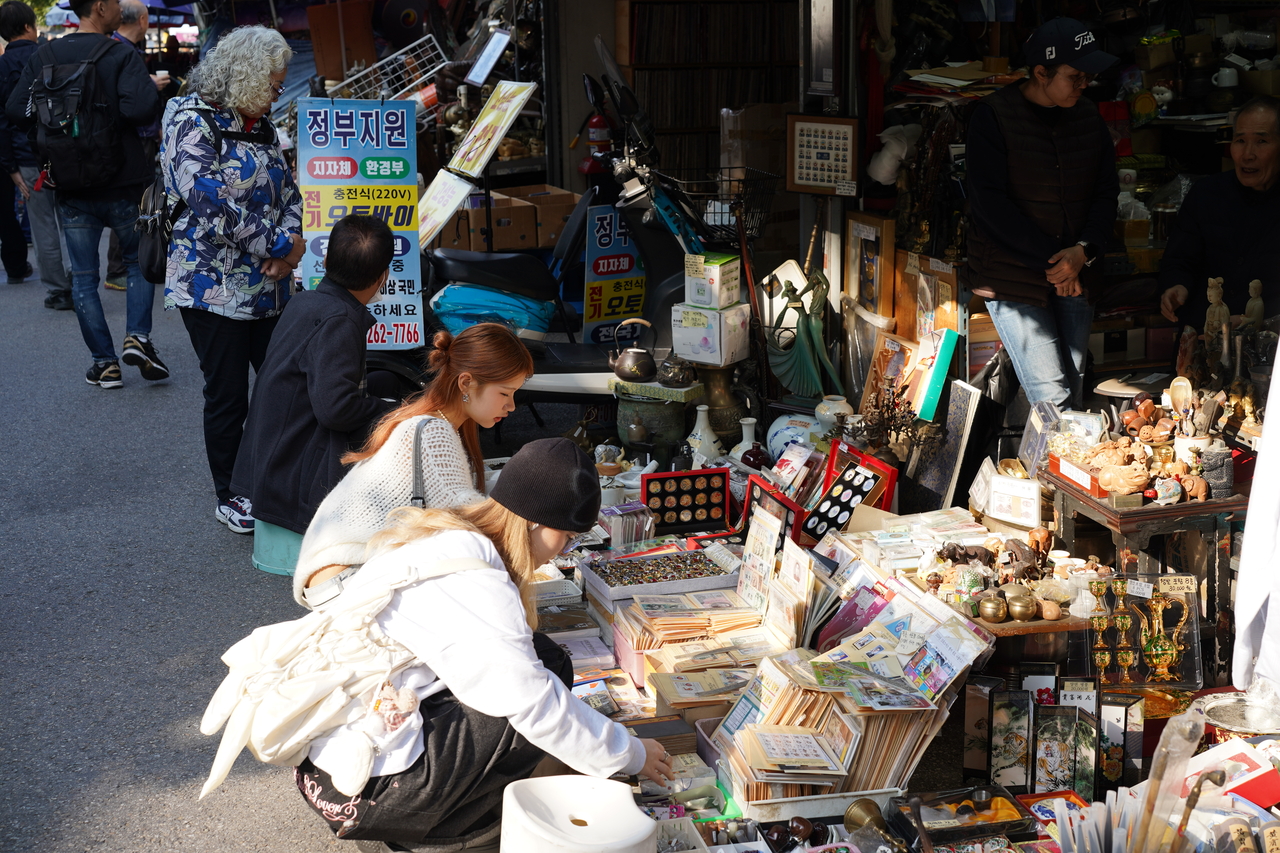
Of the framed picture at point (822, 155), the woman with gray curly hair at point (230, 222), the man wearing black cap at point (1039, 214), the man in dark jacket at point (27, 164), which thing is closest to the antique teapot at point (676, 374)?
the framed picture at point (822, 155)

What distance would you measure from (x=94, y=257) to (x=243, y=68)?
10.7 feet

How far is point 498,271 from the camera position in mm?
6410

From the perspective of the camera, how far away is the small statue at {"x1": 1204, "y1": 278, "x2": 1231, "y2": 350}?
4180mm

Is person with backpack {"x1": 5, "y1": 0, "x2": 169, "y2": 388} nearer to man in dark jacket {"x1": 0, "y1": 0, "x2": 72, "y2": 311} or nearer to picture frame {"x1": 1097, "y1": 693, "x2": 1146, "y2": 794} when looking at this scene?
man in dark jacket {"x1": 0, "y1": 0, "x2": 72, "y2": 311}

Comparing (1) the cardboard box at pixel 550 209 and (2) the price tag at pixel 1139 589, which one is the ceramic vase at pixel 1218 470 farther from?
(1) the cardboard box at pixel 550 209

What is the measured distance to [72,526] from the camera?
5520 mm

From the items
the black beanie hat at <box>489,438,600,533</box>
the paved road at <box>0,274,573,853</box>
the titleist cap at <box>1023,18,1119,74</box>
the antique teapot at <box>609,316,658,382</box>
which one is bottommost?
the paved road at <box>0,274,573,853</box>

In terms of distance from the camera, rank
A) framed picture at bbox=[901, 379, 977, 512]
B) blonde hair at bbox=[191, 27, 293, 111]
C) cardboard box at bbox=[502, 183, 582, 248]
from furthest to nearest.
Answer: cardboard box at bbox=[502, 183, 582, 248], blonde hair at bbox=[191, 27, 293, 111], framed picture at bbox=[901, 379, 977, 512]

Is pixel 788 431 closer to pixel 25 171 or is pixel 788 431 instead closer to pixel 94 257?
pixel 94 257

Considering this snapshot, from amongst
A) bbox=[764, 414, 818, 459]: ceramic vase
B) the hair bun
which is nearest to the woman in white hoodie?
the hair bun

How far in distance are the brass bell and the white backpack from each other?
113 centimetres

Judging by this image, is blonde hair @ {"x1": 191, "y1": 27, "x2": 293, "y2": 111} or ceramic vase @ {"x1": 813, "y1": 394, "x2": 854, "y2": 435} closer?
blonde hair @ {"x1": 191, "y1": 27, "x2": 293, "y2": 111}

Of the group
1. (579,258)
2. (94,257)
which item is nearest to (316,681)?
(579,258)

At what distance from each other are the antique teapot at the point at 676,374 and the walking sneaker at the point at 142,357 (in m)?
3.94
